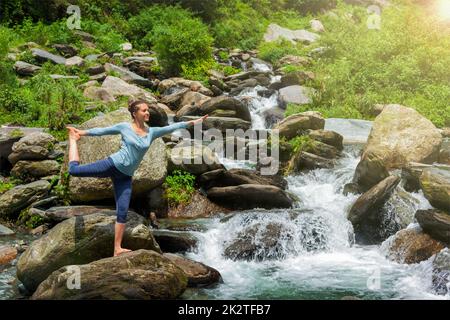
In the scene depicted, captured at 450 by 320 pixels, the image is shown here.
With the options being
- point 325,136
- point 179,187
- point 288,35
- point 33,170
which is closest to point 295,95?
point 325,136

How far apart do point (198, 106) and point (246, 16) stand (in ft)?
66.0

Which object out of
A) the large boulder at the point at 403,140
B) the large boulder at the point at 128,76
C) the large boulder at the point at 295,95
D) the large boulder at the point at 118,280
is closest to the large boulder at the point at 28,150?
the large boulder at the point at 118,280

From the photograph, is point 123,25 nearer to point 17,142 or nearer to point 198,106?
point 198,106

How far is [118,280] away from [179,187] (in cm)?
570

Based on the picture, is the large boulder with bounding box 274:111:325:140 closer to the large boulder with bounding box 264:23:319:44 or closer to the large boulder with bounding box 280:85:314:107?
the large boulder with bounding box 280:85:314:107

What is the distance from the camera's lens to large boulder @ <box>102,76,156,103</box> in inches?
738

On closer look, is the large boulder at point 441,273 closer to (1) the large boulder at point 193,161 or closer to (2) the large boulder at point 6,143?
(1) the large boulder at point 193,161

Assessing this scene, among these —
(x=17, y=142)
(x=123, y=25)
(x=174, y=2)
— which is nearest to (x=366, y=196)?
(x=17, y=142)

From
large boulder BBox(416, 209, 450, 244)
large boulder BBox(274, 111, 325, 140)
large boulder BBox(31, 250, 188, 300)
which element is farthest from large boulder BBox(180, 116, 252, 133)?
large boulder BBox(31, 250, 188, 300)

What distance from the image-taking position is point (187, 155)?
1290 centimetres

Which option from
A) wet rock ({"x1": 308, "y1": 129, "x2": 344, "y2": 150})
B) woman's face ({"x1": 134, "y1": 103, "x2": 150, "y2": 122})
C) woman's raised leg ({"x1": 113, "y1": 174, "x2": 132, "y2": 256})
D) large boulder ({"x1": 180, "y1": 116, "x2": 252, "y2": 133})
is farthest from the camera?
large boulder ({"x1": 180, "y1": 116, "x2": 252, "y2": 133})

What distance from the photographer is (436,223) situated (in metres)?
9.38

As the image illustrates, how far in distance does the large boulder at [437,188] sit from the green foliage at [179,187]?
5.69 m

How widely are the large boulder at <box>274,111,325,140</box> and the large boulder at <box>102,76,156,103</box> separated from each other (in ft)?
18.7
